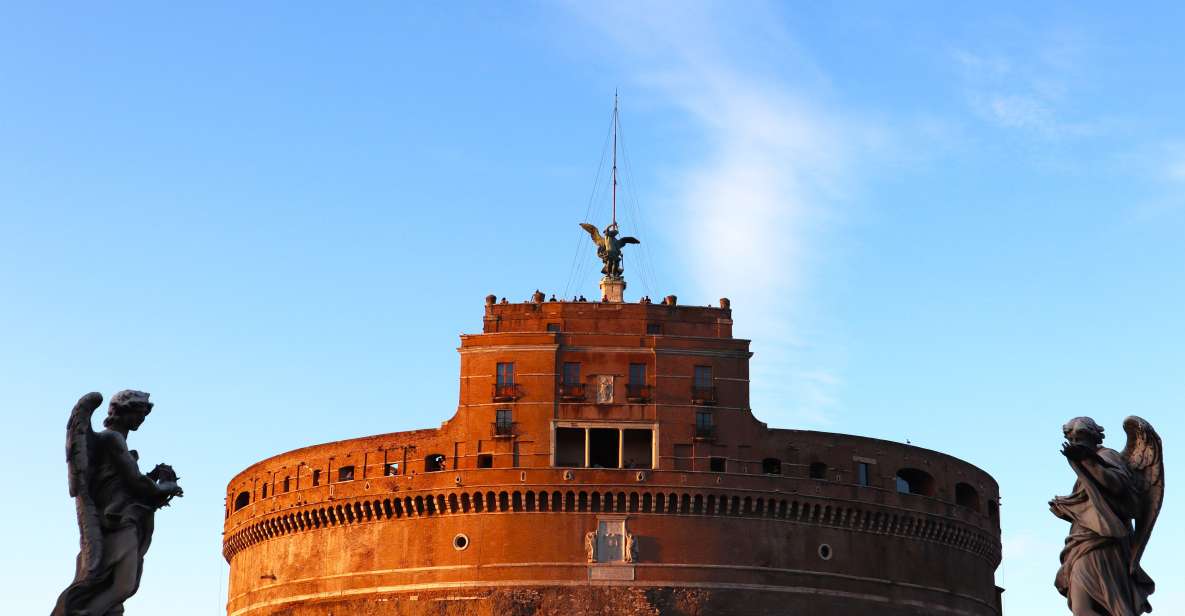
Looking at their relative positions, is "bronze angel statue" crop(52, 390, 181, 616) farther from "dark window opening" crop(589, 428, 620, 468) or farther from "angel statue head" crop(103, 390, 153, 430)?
"dark window opening" crop(589, 428, 620, 468)

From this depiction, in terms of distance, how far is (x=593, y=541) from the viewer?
71.8 m

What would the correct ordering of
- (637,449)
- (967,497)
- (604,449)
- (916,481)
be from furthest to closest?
(967,497), (916,481), (604,449), (637,449)

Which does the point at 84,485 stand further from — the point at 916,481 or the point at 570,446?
the point at 916,481

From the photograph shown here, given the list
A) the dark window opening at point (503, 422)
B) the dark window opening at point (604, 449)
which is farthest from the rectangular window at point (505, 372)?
the dark window opening at point (604, 449)

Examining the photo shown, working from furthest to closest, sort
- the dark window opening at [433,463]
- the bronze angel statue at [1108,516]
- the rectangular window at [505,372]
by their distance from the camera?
the dark window opening at [433,463], the rectangular window at [505,372], the bronze angel statue at [1108,516]

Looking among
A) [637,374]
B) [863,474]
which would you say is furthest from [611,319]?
[863,474]

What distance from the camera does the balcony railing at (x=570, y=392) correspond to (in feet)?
241

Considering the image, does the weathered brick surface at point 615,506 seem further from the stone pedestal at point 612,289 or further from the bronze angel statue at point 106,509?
the bronze angel statue at point 106,509

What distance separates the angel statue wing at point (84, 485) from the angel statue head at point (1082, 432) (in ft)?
26.3

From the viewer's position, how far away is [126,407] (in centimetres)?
1541

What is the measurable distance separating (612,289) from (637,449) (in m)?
9.26

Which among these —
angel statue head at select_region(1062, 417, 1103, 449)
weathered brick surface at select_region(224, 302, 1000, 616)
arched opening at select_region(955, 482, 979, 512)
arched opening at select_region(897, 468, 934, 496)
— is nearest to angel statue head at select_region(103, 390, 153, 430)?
angel statue head at select_region(1062, 417, 1103, 449)

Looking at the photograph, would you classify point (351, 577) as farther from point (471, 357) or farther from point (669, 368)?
point (669, 368)

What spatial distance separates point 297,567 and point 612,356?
643 inches
